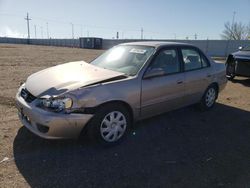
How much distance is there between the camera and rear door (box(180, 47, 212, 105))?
16.2 feet

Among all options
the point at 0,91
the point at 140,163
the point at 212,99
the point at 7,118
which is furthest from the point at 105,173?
the point at 0,91

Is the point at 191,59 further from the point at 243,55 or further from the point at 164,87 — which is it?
the point at 243,55

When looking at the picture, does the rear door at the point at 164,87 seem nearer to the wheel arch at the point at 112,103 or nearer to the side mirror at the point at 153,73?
the side mirror at the point at 153,73

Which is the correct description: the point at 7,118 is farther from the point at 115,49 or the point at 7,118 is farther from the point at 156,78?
the point at 156,78

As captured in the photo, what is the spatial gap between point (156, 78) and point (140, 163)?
151 cm

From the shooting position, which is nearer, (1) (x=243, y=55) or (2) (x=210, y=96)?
(2) (x=210, y=96)

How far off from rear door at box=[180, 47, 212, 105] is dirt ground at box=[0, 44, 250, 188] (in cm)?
61

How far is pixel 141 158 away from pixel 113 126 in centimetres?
64

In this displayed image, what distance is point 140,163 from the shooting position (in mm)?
3365

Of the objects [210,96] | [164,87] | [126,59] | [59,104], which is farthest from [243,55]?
[59,104]

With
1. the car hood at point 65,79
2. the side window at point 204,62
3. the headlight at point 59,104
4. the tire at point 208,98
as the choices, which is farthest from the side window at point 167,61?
the headlight at point 59,104

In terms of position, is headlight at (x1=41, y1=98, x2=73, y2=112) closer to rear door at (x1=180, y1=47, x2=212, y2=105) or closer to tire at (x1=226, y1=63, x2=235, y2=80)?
rear door at (x1=180, y1=47, x2=212, y2=105)

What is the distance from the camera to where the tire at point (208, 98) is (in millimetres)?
5591

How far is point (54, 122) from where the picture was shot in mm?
3260
